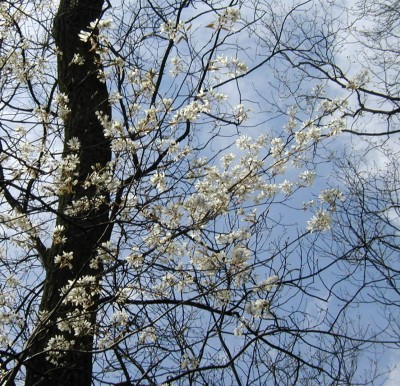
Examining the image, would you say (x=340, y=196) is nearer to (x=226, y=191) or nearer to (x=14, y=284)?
(x=226, y=191)

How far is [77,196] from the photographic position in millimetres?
4449

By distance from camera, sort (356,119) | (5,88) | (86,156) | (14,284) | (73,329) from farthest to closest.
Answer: (356,119) → (86,156) → (14,284) → (5,88) → (73,329)

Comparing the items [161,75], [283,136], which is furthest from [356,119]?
[161,75]

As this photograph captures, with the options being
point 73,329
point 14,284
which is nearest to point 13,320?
point 14,284

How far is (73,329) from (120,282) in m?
0.57

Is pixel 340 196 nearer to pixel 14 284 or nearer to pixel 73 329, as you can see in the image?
pixel 73 329

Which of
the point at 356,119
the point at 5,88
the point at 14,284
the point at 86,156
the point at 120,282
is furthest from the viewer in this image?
the point at 356,119

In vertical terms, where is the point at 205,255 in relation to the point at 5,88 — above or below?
below

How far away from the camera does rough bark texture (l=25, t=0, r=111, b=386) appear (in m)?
3.96

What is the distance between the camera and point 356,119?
8422mm

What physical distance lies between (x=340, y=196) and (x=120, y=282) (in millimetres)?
1945

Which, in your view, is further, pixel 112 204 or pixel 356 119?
pixel 356 119

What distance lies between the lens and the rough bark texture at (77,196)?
3.96 meters

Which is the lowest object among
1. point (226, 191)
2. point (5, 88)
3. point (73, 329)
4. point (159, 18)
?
point (73, 329)
